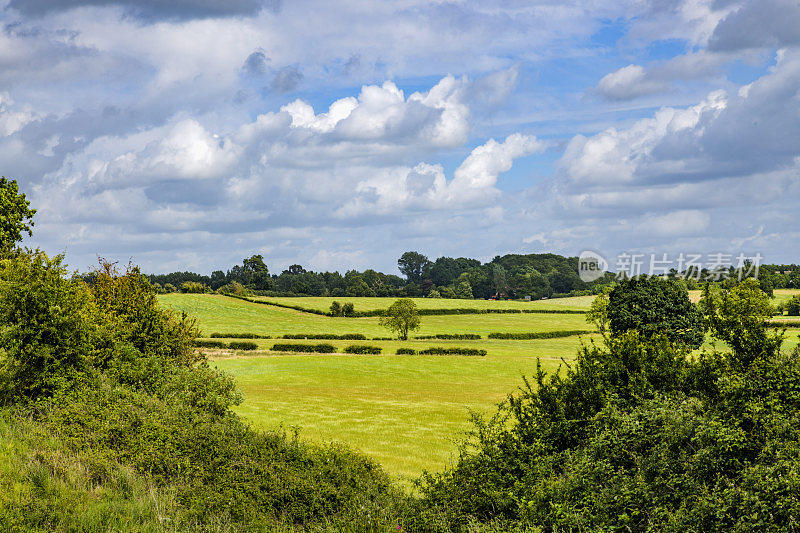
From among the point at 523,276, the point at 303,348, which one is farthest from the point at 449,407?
the point at 523,276

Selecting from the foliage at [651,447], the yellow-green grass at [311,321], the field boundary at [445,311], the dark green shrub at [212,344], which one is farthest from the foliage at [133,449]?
the field boundary at [445,311]

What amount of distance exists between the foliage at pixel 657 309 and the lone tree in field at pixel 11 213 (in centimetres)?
4857

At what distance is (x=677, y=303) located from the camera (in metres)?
55.5

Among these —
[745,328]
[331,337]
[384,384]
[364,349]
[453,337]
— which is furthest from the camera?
[453,337]

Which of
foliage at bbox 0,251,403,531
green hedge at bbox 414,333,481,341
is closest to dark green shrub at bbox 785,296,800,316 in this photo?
green hedge at bbox 414,333,481,341

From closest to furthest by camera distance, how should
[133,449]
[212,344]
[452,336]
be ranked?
1. [133,449]
2. [212,344]
3. [452,336]

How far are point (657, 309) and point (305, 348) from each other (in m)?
36.8

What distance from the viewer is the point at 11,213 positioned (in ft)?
143

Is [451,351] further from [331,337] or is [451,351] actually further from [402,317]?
[331,337]

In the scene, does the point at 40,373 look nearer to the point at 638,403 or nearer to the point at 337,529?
the point at 337,529

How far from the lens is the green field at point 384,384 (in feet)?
84.2

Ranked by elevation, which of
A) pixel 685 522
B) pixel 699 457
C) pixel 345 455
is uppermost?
pixel 699 457

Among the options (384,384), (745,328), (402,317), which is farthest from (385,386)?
(745,328)

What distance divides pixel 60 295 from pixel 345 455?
1166 centimetres
